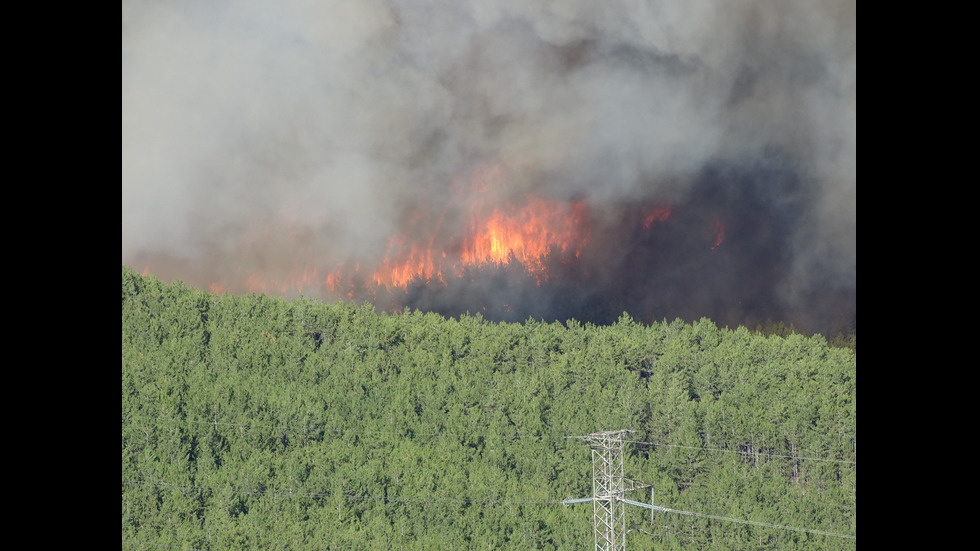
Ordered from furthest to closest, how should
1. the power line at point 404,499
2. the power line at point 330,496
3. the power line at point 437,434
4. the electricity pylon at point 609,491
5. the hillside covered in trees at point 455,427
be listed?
the power line at point 437,434
the power line at point 330,496
the hillside covered in trees at point 455,427
the power line at point 404,499
the electricity pylon at point 609,491

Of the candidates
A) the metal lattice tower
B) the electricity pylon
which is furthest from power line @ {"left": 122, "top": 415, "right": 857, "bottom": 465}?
the metal lattice tower

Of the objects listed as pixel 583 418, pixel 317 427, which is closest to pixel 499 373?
pixel 583 418

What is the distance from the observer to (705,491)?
129ft

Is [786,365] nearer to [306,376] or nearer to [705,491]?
[705,491]

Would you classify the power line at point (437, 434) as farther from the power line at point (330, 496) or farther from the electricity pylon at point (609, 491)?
the power line at point (330, 496)

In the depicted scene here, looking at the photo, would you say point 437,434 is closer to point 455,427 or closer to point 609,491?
point 455,427

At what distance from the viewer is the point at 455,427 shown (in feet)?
138

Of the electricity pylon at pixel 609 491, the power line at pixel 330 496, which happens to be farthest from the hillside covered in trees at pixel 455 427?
the electricity pylon at pixel 609 491

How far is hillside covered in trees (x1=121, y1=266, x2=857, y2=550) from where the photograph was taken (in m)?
38.2

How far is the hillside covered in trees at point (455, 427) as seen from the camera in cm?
3825

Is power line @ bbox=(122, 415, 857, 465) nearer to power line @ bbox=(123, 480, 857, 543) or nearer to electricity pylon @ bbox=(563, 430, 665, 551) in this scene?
electricity pylon @ bbox=(563, 430, 665, 551)
